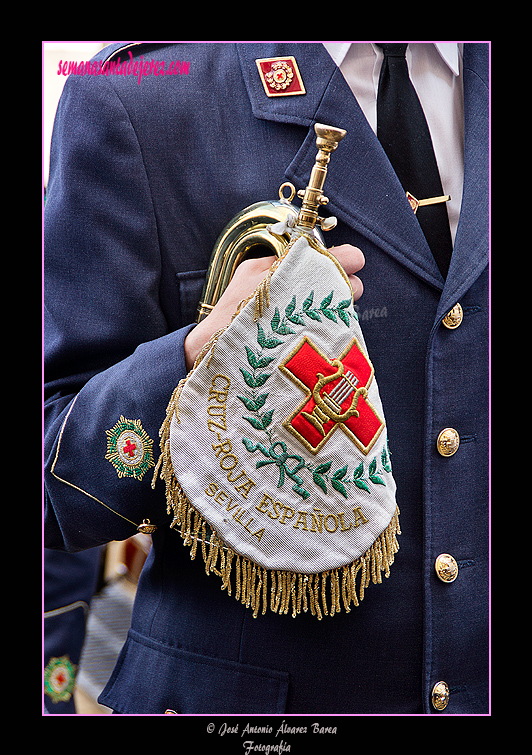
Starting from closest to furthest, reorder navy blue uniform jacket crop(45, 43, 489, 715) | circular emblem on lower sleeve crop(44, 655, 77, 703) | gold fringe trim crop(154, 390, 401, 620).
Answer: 1. gold fringe trim crop(154, 390, 401, 620)
2. navy blue uniform jacket crop(45, 43, 489, 715)
3. circular emblem on lower sleeve crop(44, 655, 77, 703)

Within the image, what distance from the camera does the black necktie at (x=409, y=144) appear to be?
106 centimetres

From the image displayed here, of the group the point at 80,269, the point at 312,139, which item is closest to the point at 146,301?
the point at 80,269

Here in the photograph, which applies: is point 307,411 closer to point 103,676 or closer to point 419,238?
point 419,238

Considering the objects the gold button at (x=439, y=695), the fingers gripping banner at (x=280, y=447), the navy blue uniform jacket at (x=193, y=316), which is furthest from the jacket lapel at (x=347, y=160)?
the gold button at (x=439, y=695)

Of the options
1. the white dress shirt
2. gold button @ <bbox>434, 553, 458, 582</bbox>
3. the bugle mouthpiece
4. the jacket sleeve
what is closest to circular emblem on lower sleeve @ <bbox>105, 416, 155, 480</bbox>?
the jacket sleeve

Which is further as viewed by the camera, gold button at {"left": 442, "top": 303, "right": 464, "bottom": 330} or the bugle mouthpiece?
gold button at {"left": 442, "top": 303, "right": 464, "bottom": 330}

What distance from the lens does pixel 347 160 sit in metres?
1.00

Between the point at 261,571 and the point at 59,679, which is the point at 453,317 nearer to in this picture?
the point at 261,571

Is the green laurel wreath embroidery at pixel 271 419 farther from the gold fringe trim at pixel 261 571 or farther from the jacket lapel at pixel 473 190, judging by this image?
the jacket lapel at pixel 473 190

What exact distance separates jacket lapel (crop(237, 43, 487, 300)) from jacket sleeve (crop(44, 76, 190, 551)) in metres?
0.23

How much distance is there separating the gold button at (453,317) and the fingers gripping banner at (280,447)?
216 mm

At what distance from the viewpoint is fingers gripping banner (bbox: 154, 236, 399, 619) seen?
867mm

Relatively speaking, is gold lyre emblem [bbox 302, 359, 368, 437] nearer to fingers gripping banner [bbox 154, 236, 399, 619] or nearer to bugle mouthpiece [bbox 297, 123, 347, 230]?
fingers gripping banner [bbox 154, 236, 399, 619]
